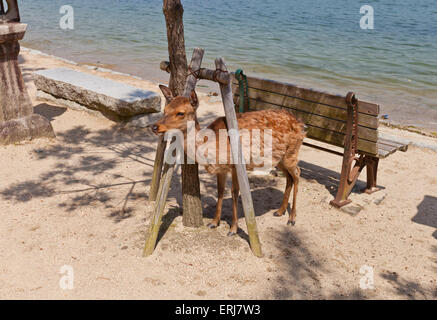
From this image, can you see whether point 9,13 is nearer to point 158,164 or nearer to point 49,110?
point 49,110

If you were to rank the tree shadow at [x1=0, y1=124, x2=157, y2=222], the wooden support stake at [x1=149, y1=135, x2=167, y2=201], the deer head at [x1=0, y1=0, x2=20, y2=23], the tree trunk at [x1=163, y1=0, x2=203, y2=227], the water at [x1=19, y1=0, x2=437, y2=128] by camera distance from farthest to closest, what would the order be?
the water at [x1=19, y1=0, x2=437, y2=128] → the deer head at [x1=0, y1=0, x2=20, y2=23] → the tree shadow at [x1=0, y1=124, x2=157, y2=222] → the wooden support stake at [x1=149, y1=135, x2=167, y2=201] → the tree trunk at [x1=163, y1=0, x2=203, y2=227]

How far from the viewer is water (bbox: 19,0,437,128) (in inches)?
578

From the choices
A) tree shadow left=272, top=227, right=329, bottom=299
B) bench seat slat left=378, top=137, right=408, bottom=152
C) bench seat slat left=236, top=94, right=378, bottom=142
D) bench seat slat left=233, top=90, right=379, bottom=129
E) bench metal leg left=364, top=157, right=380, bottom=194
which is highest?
bench seat slat left=233, top=90, right=379, bottom=129

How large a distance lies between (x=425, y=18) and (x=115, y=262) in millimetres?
29859

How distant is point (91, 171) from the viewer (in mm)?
6645

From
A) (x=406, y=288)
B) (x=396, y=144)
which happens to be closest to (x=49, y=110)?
(x=396, y=144)

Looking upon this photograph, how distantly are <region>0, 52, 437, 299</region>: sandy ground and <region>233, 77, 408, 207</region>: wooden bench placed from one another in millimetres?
476

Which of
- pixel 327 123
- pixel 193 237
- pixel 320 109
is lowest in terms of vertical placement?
pixel 193 237

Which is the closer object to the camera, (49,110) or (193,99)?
(193,99)

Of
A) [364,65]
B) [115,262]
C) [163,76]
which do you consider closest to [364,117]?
[115,262]

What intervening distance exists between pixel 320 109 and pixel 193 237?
8.26ft

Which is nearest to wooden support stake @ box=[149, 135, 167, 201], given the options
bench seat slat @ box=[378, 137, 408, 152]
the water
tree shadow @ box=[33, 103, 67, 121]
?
bench seat slat @ box=[378, 137, 408, 152]

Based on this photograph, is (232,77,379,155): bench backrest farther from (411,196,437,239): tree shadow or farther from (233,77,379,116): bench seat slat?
(411,196,437,239): tree shadow

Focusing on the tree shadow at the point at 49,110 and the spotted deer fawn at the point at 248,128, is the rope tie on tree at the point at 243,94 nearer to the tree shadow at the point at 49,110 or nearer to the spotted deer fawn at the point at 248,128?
the spotted deer fawn at the point at 248,128
